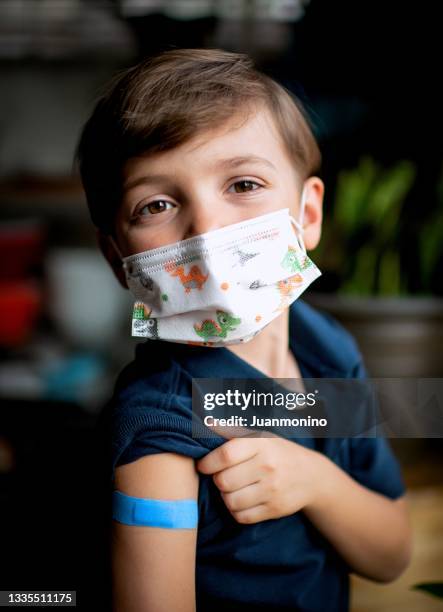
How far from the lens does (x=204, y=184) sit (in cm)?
61

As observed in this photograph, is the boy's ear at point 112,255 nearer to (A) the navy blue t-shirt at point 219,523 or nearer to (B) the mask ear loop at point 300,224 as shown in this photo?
(A) the navy blue t-shirt at point 219,523

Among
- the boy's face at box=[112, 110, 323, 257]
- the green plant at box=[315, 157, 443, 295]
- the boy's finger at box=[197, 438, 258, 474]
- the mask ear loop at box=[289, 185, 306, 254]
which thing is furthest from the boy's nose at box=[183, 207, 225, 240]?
the green plant at box=[315, 157, 443, 295]

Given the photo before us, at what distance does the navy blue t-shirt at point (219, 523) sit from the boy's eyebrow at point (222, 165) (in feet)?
0.59

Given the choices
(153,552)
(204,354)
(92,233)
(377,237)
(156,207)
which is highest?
(92,233)

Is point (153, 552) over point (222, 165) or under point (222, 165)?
under

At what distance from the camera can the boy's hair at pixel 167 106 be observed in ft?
2.03

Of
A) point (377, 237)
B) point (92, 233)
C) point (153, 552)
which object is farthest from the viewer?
point (92, 233)

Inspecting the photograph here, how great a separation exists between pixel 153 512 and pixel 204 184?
0.31 metres

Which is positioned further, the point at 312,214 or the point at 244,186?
the point at 312,214

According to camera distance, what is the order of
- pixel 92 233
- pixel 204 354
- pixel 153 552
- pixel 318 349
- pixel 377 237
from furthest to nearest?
pixel 92 233 < pixel 377 237 < pixel 318 349 < pixel 204 354 < pixel 153 552

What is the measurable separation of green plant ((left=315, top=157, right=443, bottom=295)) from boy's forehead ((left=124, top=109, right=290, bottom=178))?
38.9 inches

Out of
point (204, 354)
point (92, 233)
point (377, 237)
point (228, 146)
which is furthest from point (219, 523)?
point (92, 233)

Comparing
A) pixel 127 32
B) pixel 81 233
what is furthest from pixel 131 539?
pixel 81 233

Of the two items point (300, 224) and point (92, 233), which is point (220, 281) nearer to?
point (300, 224)
